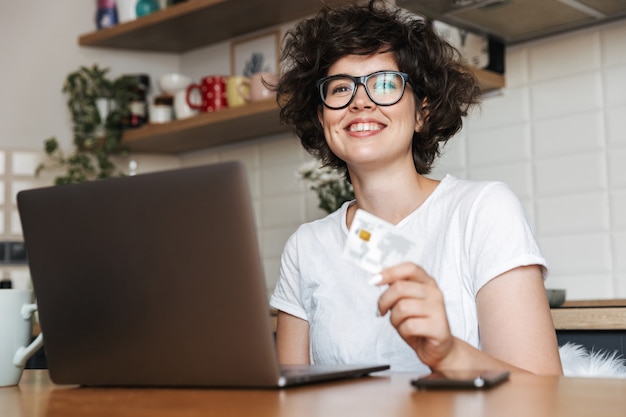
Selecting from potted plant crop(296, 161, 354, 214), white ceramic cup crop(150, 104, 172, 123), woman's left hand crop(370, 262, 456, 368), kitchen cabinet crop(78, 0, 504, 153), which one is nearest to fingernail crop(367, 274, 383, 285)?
woman's left hand crop(370, 262, 456, 368)

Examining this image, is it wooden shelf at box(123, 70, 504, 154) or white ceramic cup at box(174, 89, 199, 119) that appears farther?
white ceramic cup at box(174, 89, 199, 119)

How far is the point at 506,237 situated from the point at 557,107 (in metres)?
1.25

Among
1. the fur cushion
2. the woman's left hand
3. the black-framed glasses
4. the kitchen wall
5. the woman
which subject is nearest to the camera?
the woman's left hand

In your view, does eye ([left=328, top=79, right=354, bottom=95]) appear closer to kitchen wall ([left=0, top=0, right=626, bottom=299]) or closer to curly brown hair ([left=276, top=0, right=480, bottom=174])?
curly brown hair ([left=276, top=0, right=480, bottom=174])

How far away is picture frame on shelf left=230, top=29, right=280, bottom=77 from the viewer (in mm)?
3127

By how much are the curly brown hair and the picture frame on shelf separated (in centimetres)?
135

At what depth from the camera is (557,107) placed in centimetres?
247

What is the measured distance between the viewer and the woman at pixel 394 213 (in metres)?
1.30

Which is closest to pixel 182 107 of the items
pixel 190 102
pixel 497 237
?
pixel 190 102

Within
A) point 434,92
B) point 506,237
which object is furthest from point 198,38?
point 506,237

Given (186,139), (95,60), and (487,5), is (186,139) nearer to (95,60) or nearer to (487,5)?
(95,60)

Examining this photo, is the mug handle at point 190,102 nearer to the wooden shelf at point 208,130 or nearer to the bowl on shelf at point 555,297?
the wooden shelf at point 208,130

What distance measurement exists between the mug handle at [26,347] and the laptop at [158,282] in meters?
0.11

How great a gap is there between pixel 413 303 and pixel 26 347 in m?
0.51
